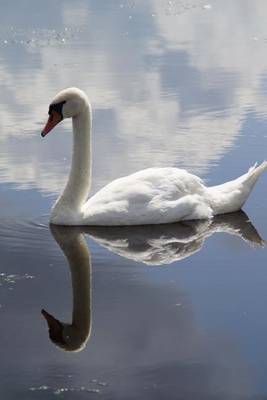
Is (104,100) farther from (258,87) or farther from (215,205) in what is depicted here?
(215,205)

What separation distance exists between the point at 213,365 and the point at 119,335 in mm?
741

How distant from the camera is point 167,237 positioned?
859cm

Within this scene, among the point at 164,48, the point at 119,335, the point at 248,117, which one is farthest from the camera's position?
the point at 164,48

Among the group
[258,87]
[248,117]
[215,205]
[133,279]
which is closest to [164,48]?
[258,87]

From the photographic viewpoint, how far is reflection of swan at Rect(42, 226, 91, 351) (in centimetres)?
651

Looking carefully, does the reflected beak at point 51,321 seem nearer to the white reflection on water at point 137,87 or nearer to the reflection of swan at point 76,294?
the reflection of swan at point 76,294

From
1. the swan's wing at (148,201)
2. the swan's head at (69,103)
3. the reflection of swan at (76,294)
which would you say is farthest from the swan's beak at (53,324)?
the swan's head at (69,103)

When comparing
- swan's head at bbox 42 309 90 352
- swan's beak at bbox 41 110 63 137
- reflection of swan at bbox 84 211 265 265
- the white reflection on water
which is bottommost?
the white reflection on water

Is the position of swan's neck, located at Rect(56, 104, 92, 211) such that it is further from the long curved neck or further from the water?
the long curved neck

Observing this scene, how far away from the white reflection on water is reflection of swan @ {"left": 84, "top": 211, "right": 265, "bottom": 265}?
5.01 feet

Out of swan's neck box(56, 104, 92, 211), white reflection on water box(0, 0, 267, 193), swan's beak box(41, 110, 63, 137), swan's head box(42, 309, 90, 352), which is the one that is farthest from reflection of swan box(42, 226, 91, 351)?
white reflection on water box(0, 0, 267, 193)

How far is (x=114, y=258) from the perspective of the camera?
8141 mm

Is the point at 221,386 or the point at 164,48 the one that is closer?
the point at 221,386

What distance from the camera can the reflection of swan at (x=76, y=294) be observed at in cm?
651
